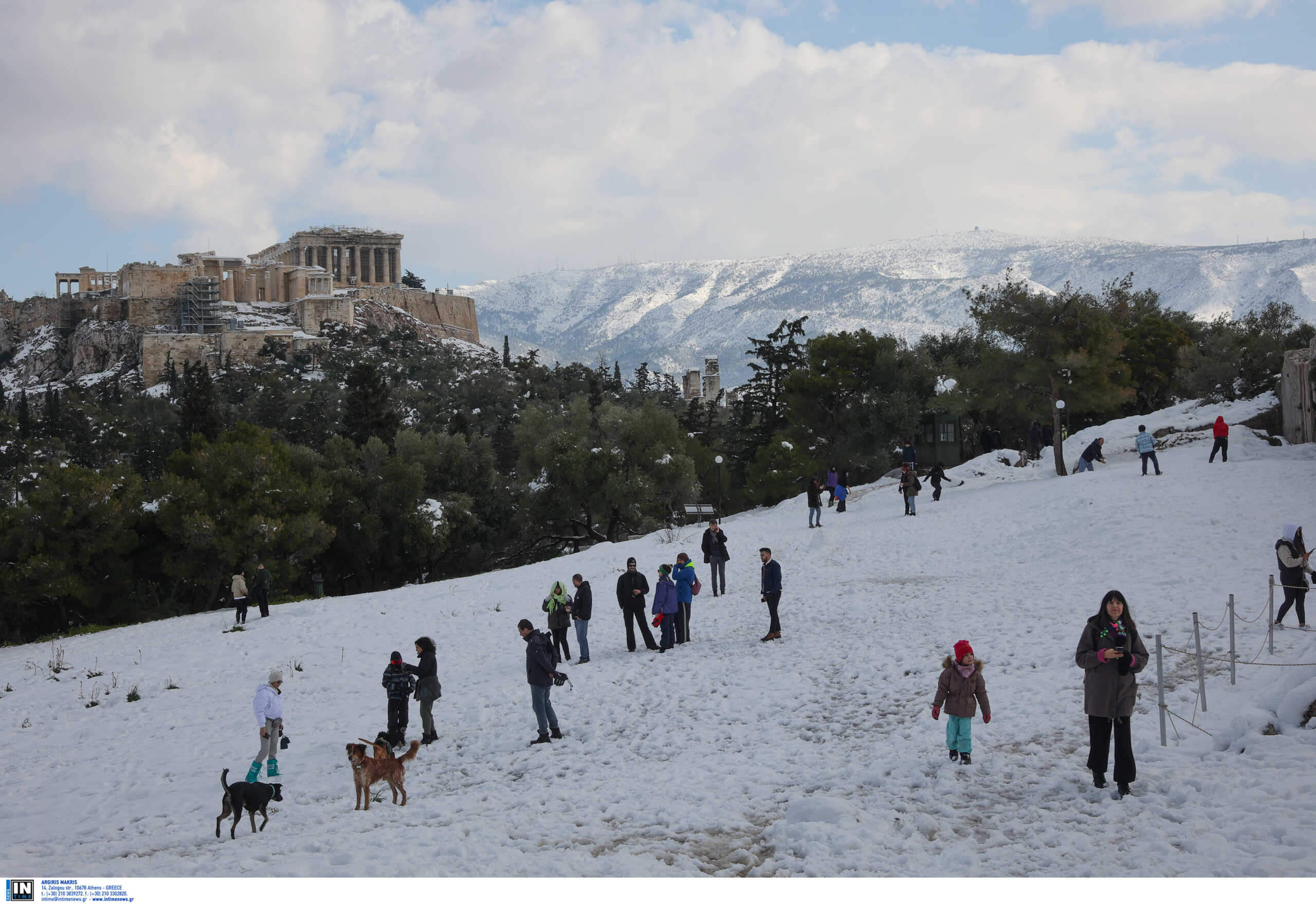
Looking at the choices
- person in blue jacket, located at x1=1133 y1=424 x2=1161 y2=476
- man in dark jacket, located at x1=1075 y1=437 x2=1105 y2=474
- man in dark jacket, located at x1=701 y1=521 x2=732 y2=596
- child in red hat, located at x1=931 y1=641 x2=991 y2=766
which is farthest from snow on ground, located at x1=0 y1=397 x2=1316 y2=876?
man in dark jacket, located at x1=1075 y1=437 x2=1105 y2=474

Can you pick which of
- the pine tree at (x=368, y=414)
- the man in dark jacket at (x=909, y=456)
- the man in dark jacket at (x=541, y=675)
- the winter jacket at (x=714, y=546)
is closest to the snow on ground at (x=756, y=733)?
the man in dark jacket at (x=541, y=675)

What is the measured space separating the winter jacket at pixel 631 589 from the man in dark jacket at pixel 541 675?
11.7ft

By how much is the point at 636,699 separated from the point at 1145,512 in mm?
14191

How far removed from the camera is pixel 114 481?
106ft

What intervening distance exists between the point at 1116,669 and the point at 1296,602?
251 inches

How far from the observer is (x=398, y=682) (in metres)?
11.7

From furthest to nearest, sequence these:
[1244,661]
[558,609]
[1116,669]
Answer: [558,609], [1244,661], [1116,669]

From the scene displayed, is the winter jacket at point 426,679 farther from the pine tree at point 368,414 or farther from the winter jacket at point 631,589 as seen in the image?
the pine tree at point 368,414

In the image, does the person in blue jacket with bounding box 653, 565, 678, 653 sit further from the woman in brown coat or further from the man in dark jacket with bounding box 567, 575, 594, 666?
the woman in brown coat

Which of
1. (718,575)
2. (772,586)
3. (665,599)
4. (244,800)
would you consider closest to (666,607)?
(665,599)

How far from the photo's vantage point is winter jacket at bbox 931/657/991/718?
879 centimetres

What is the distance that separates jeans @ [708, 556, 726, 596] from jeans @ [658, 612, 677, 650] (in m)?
3.95

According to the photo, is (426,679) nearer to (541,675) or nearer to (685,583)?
(541,675)

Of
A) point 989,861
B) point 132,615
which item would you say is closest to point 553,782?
point 989,861
